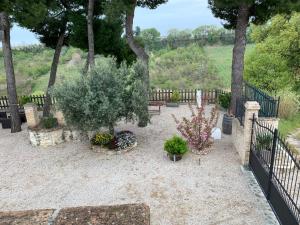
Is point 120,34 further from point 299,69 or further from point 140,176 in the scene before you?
point 299,69

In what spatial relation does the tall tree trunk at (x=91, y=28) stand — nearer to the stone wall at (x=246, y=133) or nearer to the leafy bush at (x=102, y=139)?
the leafy bush at (x=102, y=139)

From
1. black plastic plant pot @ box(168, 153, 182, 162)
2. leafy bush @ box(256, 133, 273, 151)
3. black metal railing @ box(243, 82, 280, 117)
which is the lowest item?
black plastic plant pot @ box(168, 153, 182, 162)

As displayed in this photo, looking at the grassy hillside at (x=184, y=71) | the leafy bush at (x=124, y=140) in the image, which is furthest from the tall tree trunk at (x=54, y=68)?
the grassy hillside at (x=184, y=71)

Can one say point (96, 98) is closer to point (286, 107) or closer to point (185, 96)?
point (185, 96)

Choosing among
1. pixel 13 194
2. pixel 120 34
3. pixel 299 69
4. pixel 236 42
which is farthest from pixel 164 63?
pixel 13 194

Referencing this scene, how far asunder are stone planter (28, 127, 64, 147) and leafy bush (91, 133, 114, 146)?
5.91 ft

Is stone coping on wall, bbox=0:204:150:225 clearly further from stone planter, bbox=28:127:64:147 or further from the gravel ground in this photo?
stone planter, bbox=28:127:64:147

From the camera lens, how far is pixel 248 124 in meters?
9.19

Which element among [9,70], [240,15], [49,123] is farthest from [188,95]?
[9,70]

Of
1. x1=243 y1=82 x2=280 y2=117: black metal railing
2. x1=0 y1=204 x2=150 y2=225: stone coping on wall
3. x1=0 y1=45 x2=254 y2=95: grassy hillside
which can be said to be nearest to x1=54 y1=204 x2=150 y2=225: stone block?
x1=0 y1=204 x2=150 y2=225: stone coping on wall

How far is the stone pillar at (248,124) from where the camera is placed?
897 cm

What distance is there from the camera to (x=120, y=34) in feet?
48.4

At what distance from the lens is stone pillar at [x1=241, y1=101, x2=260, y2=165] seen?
8969 mm

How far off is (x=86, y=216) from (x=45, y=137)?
795cm
